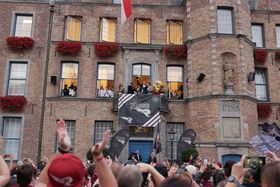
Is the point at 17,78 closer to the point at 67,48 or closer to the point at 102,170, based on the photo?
the point at 67,48

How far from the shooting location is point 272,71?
2153cm

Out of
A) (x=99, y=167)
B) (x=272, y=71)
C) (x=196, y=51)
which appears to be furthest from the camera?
(x=272, y=71)

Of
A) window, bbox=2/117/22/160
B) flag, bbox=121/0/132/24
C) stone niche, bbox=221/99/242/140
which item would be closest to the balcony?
stone niche, bbox=221/99/242/140

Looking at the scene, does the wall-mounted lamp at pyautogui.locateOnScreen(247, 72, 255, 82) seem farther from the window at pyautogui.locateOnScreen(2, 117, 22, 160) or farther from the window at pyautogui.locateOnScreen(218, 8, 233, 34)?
the window at pyautogui.locateOnScreen(2, 117, 22, 160)

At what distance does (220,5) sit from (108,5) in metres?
7.00

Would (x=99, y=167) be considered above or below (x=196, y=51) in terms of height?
below

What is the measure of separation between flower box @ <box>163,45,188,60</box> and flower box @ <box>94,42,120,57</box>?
10.1 feet

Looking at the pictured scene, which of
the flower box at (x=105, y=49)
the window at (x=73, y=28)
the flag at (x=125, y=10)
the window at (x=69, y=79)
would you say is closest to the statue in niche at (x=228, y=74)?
the flag at (x=125, y=10)

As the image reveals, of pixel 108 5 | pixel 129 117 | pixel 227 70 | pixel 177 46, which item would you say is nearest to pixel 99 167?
pixel 129 117

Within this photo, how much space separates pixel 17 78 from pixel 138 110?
776 cm

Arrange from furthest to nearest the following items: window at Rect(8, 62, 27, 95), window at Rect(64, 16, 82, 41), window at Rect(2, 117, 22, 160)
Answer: window at Rect(64, 16, 82, 41), window at Rect(8, 62, 27, 95), window at Rect(2, 117, 22, 160)

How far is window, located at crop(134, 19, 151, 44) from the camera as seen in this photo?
2125cm

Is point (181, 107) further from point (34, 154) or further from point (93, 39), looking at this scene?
point (34, 154)

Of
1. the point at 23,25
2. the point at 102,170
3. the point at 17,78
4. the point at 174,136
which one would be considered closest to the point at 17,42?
the point at 23,25
